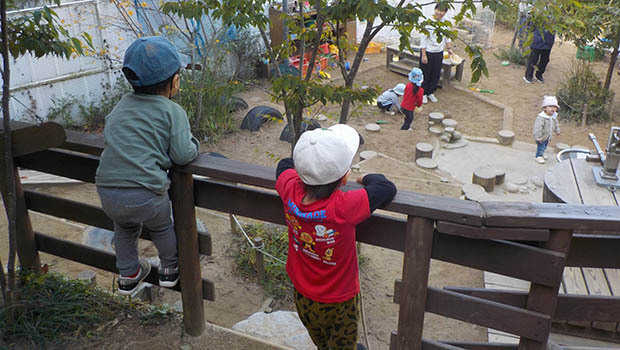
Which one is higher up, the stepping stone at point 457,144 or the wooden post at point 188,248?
the wooden post at point 188,248

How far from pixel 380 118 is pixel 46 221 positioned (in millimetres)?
5865

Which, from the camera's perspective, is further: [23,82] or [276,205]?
[23,82]

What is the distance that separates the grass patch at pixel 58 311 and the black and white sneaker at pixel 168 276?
396 millimetres

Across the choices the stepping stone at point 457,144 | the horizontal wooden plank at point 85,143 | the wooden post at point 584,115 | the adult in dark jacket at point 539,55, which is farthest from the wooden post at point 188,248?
the adult in dark jacket at point 539,55

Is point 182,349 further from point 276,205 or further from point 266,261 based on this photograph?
point 266,261

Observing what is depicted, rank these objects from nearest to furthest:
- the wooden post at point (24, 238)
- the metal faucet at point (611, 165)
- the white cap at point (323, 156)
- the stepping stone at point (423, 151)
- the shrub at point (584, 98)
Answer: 1. the white cap at point (323, 156)
2. the wooden post at point (24, 238)
3. the metal faucet at point (611, 165)
4. the stepping stone at point (423, 151)
5. the shrub at point (584, 98)

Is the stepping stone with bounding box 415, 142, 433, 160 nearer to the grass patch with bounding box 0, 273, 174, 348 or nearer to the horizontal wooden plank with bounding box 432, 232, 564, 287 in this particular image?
the grass patch with bounding box 0, 273, 174, 348

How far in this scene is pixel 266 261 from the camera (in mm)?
4848

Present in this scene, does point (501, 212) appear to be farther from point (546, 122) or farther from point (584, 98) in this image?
point (584, 98)

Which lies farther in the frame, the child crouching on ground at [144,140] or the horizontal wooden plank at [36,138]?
the horizontal wooden plank at [36,138]

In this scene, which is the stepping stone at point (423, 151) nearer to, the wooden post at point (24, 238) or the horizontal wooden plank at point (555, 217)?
the wooden post at point (24, 238)

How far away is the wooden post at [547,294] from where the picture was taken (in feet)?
5.74

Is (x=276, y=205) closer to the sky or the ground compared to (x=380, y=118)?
closer to the sky

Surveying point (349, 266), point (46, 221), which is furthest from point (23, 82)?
point (349, 266)
